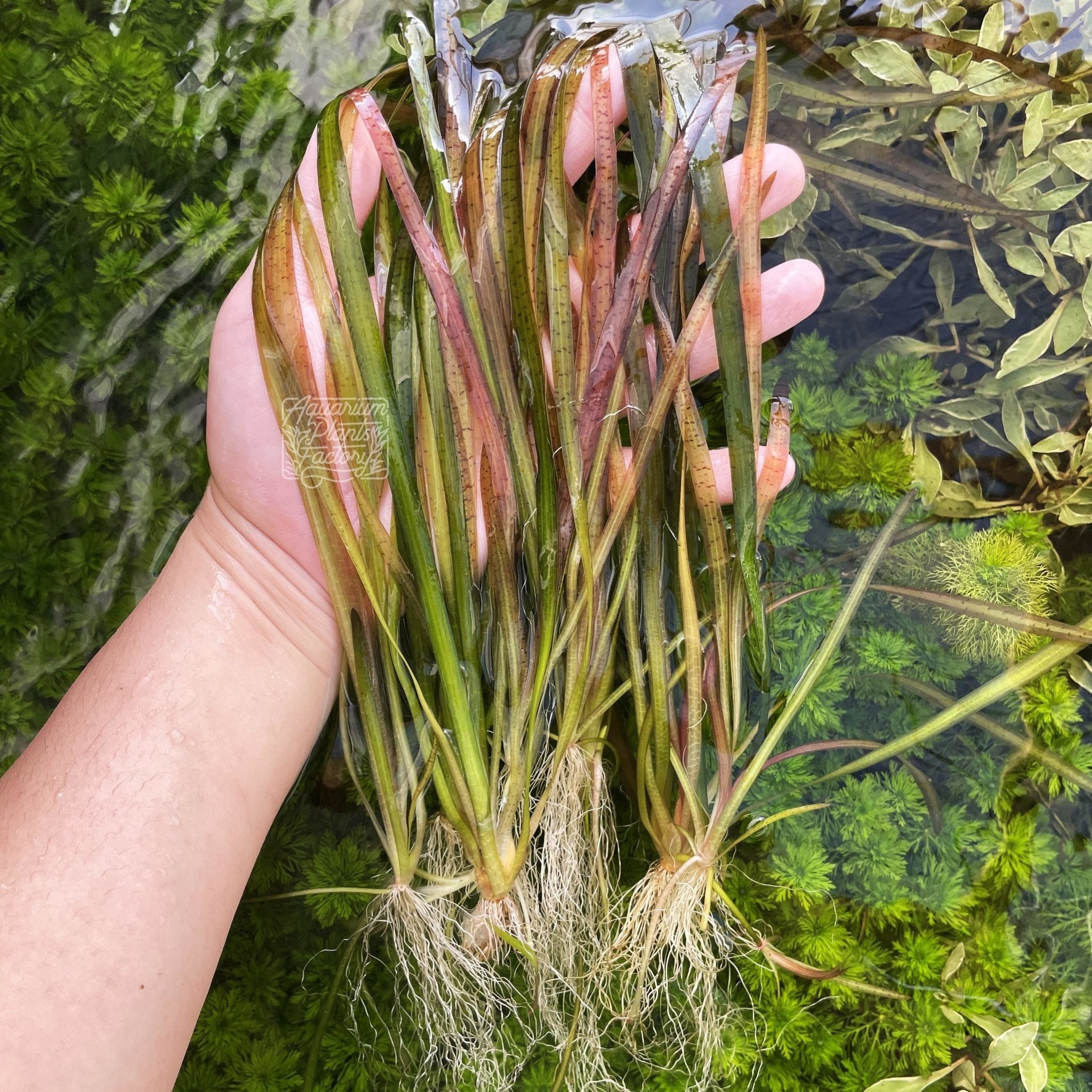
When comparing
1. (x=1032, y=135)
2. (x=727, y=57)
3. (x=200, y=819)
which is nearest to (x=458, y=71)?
(x=727, y=57)

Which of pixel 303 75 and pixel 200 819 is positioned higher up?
pixel 303 75

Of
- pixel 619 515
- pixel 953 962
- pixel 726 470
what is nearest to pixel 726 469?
pixel 726 470

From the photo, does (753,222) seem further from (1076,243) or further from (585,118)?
(1076,243)

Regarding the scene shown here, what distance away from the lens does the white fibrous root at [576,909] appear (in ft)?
5.14

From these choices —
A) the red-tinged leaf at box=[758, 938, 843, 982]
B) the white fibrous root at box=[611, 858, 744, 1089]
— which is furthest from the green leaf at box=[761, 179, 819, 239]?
the red-tinged leaf at box=[758, 938, 843, 982]

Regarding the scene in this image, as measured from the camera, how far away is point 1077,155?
1.57 meters

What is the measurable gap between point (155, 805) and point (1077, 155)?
2.23 meters

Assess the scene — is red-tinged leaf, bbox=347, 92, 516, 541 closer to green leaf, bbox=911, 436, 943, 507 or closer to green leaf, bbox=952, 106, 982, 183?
green leaf, bbox=911, 436, 943, 507

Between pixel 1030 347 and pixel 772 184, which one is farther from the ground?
pixel 772 184

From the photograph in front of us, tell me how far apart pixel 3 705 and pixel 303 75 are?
1580 millimetres

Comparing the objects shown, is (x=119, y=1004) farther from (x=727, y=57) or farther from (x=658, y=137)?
(x=727, y=57)

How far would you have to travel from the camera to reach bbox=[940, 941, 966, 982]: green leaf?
1.62m

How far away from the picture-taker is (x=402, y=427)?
4.71ft

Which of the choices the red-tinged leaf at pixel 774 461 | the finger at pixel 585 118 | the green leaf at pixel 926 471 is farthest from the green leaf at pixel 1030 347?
the finger at pixel 585 118
